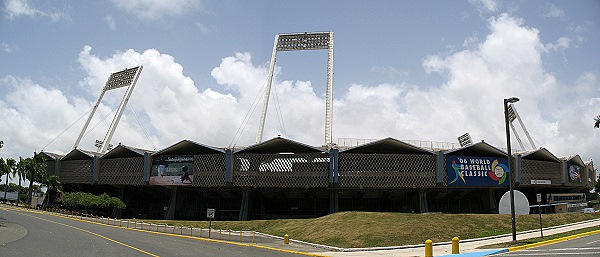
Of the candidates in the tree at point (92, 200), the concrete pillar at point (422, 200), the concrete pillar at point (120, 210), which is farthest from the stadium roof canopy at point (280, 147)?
the concrete pillar at point (120, 210)

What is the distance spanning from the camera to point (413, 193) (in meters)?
67.2

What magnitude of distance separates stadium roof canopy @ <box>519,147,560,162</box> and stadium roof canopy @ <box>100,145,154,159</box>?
187 ft

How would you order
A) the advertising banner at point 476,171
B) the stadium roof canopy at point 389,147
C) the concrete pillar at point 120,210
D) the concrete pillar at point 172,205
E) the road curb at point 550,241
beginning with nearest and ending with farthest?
the road curb at point 550,241, the stadium roof canopy at point 389,147, the advertising banner at point 476,171, the concrete pillar at point 172,205, the concrete pillar at point 120,210

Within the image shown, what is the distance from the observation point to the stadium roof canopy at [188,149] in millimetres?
63697

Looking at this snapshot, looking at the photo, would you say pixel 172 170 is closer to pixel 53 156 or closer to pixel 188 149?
pixel 188 149

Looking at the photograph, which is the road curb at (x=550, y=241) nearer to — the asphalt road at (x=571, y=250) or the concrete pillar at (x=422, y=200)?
the asphalt road at (x=571, y=250)

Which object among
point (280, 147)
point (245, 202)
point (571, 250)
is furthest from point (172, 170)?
point (571, 250)

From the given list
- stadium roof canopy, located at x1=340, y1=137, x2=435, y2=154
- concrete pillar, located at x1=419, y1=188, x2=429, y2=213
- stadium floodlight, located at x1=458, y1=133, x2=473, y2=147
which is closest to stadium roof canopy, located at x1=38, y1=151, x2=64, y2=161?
stadium roof canopy, located at x1=340, y1=137, x2=435, y2=154

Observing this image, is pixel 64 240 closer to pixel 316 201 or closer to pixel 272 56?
pixel 316 201

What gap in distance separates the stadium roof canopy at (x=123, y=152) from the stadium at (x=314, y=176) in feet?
0.68

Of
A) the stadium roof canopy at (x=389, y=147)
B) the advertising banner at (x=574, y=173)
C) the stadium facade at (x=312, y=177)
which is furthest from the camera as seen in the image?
the advertising banner at (x=574, y=173)

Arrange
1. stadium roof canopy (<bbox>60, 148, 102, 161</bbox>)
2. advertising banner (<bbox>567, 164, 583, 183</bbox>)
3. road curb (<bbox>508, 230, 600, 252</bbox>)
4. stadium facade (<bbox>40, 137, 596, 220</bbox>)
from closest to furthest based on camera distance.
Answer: road curb (<bbox>508, 230, 600, 252</bbox>), stadium facade (<bbox>40, 137, 596, 220</bbox>), advertising banner (<bbox>567, 164, 583, 183</bbox>), stadium roof canopy (<bbox>60, 148, 102, 161</bbox>)

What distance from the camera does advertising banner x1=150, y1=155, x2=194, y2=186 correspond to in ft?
211

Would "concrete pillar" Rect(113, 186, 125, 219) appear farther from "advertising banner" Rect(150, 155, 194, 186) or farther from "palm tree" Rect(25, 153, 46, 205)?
"palm tree" Rect(25, 153, 46, 205)
